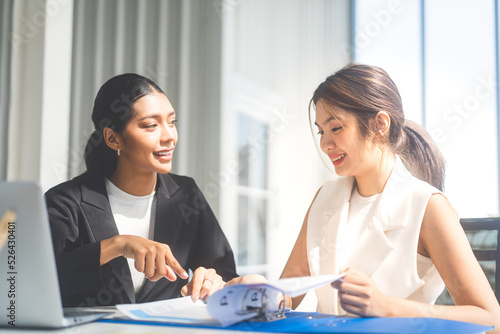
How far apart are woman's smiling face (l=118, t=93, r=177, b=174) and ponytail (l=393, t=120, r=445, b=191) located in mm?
662

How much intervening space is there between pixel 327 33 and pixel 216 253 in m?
2.47

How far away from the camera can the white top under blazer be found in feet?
3.78

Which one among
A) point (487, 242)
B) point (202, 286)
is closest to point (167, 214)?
point (202, 286)

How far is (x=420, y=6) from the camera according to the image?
307cm

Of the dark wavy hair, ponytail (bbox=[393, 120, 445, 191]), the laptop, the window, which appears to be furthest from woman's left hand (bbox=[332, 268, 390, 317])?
the window

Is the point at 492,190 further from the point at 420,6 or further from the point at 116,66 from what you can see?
the point at 116,66

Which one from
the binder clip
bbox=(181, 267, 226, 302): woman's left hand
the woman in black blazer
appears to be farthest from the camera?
the woman in black blazer

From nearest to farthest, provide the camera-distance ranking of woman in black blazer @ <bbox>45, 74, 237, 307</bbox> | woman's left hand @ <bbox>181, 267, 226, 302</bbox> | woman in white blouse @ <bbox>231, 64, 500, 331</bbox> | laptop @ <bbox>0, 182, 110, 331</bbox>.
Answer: laptop @ <bbox>0, 182, 110, 331</bbox>, woman's left hand @ <bbox>181, 267, 226, 302</bbox>, woman in white blouse @ <bbox>231, 64, 500, 331</bbox>, woman in black blazer @ <bbox>45, 74, 237, 307</bbox>

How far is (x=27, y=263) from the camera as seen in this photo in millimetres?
700

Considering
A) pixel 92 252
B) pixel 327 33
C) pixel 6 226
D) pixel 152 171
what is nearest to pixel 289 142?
pixel 327 33

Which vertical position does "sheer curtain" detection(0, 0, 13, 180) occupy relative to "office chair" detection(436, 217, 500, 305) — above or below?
above

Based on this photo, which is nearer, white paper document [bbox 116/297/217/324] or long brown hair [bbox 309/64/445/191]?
white paper document [bbox 116/297/217/324]

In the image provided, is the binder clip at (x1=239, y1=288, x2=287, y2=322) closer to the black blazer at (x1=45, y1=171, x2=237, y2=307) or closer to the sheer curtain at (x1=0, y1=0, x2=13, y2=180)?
the black blazer at (x1=45, y1=171, x2=237, y2=307)

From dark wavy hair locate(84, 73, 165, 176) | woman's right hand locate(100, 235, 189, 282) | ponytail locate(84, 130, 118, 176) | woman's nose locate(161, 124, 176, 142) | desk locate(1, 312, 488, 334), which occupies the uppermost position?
dark wavy hair locate(84, 73, 165, 176)
